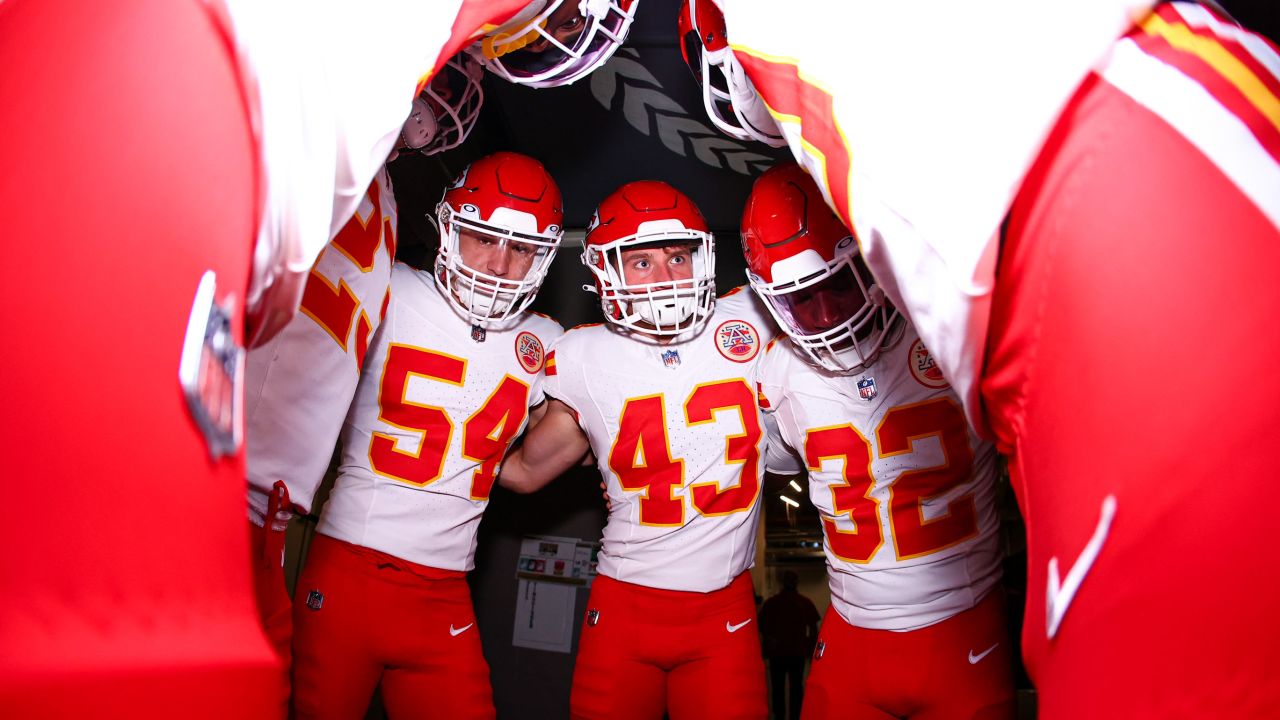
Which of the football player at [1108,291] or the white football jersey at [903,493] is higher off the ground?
the football player at [1108,291]

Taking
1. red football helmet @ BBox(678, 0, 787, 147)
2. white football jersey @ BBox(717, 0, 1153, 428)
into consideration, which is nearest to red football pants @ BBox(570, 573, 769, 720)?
red football helmet @ BBox(678, 0, 787, 147)

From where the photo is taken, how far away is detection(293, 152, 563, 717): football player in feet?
7.88

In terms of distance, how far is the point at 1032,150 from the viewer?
94 cm

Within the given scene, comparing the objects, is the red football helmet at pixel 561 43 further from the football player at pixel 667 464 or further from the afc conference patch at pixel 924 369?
the afc conference patch at pixel 924 369

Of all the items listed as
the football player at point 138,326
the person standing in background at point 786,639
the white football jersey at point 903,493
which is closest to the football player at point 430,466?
the white football jersey at point 903,493

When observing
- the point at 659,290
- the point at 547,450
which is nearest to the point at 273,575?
the point at 547,450

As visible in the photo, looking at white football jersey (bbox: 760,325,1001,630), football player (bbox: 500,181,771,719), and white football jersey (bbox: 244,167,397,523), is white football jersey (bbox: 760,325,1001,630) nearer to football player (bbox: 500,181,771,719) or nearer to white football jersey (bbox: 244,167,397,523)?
football player (bbox: 500,181,771,719)

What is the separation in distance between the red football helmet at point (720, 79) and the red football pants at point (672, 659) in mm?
1310

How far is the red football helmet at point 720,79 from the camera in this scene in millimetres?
2008

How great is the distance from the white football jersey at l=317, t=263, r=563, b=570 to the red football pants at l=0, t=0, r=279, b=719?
162 cm

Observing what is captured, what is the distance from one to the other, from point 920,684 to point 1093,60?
1.73m

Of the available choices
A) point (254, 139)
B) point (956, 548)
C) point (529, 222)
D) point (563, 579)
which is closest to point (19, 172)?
point (254, 139)

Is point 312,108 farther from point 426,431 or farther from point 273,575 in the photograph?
point 426,431

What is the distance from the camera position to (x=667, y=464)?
2525 millimetres
